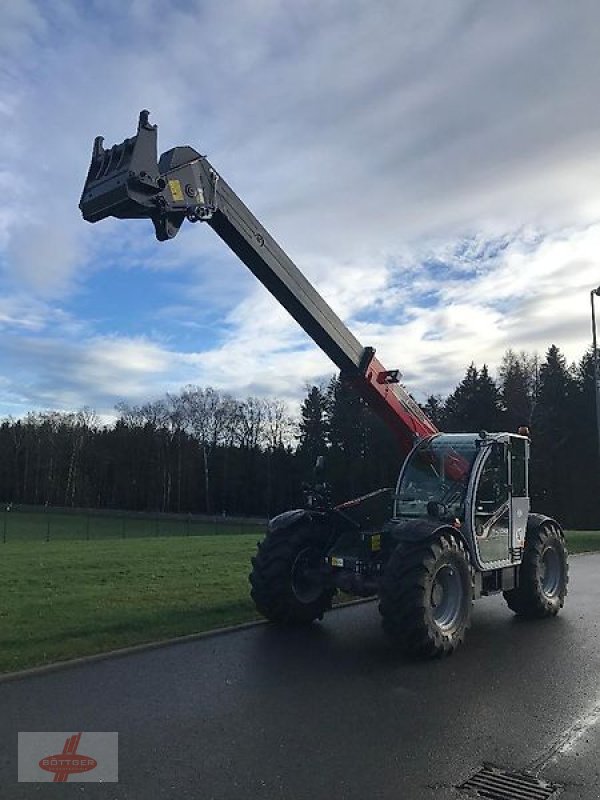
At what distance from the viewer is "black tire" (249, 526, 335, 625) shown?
10023 millimetres

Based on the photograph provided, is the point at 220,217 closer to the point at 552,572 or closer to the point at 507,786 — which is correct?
the point at 507,786

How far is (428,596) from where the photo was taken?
27.8 ft

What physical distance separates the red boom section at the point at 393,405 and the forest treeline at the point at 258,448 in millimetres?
45011

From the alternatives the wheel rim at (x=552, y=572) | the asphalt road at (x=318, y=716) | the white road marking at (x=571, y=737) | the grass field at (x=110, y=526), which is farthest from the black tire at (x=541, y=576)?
the grass field at (x=110, y=526)

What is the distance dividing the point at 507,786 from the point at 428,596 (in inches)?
138

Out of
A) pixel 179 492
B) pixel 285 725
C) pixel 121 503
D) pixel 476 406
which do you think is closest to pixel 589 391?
pixel 476 406

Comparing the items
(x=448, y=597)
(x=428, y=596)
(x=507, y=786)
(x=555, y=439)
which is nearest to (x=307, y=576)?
(x=448, y=597)

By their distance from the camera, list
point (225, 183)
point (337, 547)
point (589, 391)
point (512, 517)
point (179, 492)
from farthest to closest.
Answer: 1. point (179, 492)
2. point (589, 391)
3. point (512, 517)
4. point (337, 547)
5. point (225, 183)

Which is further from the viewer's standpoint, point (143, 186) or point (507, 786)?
point (143, 186)

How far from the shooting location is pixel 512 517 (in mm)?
10945

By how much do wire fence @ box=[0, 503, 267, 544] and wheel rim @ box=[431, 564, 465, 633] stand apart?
40225 mm

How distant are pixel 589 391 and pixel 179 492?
50.3m

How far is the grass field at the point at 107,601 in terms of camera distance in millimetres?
8727

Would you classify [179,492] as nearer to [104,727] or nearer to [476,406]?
A: [476,406]
